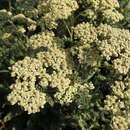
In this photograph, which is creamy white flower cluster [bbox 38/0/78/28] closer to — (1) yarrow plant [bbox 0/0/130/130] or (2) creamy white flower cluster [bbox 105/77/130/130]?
(1) yarrow plant [bbox 0/0/130/130]

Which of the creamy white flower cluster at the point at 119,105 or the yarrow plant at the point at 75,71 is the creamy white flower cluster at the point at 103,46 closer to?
the yarrow plant at the point at 75,71

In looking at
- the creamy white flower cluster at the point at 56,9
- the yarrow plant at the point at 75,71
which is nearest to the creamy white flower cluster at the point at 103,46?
the yarrow plant at the point at 75,71

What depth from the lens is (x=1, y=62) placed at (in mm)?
5477

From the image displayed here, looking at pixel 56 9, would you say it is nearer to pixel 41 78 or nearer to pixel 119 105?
pixel 41 78

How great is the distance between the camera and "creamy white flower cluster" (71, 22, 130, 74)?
396 centimetres

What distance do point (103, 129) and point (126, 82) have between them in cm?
125

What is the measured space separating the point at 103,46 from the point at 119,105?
110 cm

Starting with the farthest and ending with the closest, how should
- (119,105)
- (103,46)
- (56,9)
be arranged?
(56,9), (103,46), (119,105)

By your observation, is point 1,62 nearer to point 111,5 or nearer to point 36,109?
point 36,109

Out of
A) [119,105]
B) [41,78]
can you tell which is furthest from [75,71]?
[119,105]

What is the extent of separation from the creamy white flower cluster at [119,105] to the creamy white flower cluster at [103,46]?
31cm

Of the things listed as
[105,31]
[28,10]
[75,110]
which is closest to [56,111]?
[75,110]

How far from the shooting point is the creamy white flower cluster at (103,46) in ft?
13.0

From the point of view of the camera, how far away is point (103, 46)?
157 inches
